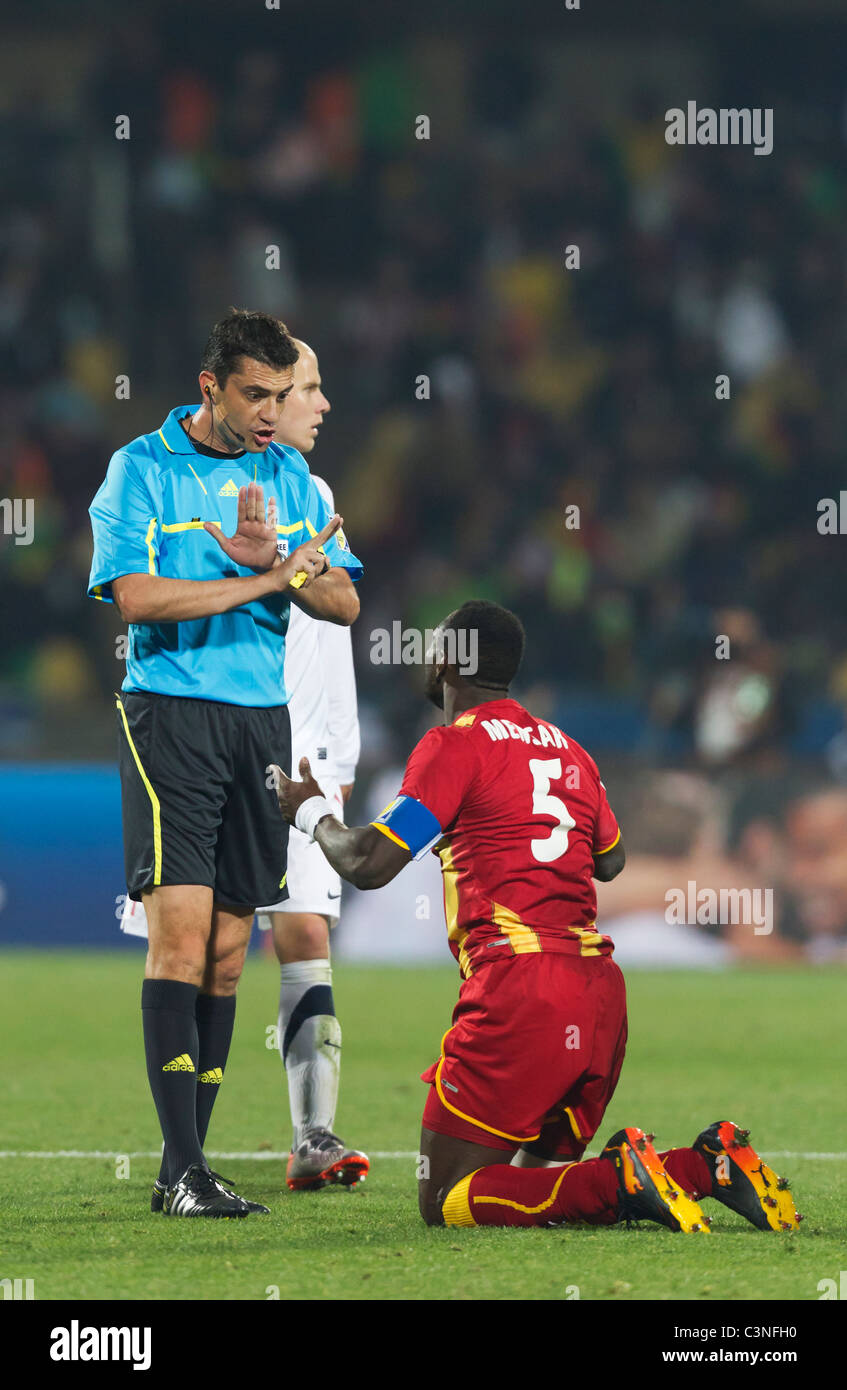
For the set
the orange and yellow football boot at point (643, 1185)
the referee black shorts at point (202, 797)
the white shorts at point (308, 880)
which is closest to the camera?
the orange and yellow football boot at point (643, 1185)

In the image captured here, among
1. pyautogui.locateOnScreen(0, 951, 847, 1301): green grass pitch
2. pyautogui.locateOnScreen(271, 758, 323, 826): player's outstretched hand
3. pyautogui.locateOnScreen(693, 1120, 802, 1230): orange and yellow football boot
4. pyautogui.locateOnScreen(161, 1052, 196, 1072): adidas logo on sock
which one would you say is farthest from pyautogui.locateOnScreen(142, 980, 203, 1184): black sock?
pyautogui.locateOnScreen(693, 1120, 802, 1230): orange and yellow football boot

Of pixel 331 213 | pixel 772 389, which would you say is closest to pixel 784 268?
pixel 772 389

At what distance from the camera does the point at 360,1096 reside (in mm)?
6883

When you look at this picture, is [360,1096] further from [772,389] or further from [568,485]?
[772,389]

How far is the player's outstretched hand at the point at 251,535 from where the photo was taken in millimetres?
4574

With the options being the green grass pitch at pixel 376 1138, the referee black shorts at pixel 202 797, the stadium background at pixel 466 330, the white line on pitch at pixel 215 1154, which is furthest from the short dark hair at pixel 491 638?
the stadium background at pixel 466 330

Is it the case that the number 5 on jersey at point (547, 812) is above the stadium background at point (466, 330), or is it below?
below

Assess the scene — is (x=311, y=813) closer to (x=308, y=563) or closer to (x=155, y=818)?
(x=155, y=818)

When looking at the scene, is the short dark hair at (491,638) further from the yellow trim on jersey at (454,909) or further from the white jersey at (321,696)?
the white jersey at (321,696)

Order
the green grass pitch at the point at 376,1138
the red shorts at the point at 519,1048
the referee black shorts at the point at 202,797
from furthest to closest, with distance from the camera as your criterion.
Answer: the referee black shorts at the point at 202,797 < the red shorts at the point at 519,1048 < the green grass pitch at the point at 376,1138

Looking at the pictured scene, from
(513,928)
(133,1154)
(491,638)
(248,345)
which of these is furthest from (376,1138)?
(248,345)

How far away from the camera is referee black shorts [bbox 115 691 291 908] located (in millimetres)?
4508

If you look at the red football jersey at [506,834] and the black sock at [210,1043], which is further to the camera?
the black sock at [210,1043]

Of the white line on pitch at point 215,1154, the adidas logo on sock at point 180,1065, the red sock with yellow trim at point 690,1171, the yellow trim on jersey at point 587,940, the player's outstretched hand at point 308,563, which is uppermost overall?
the player's outstretched hand at point 308,563
